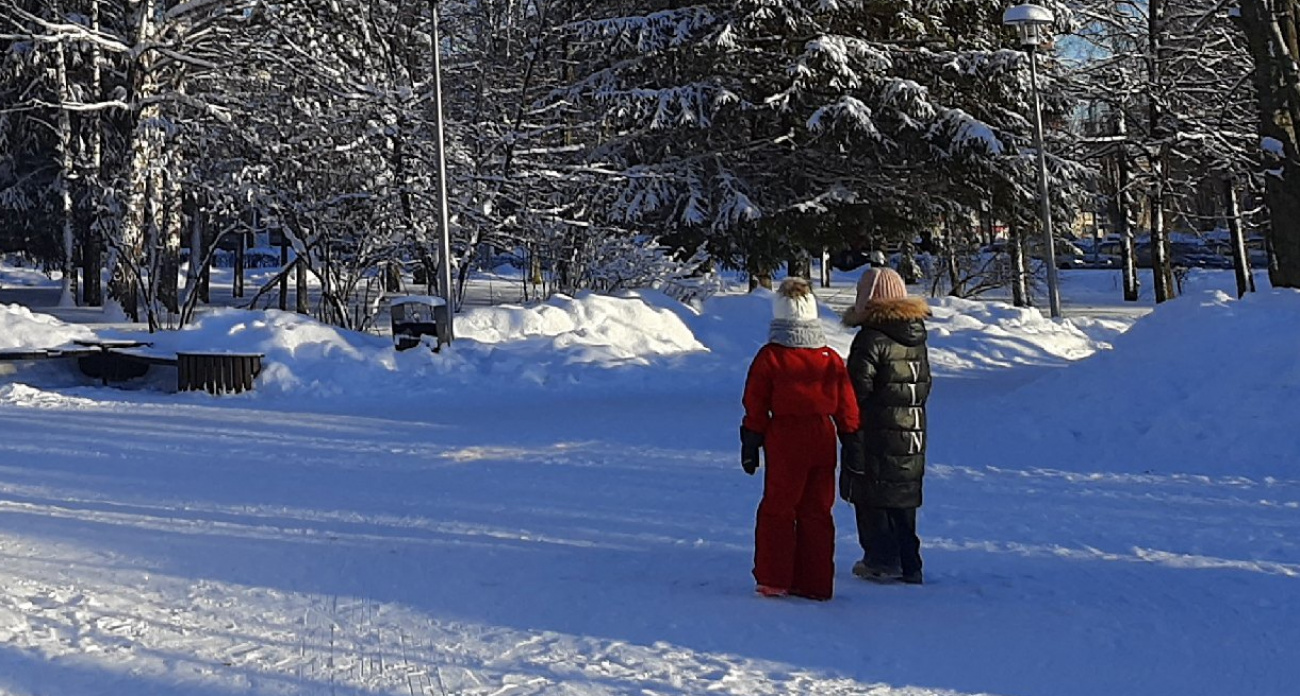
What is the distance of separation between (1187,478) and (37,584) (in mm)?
7588

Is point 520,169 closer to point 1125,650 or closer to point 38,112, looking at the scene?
point 38,112

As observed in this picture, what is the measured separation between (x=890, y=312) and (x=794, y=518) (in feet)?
Result: 3.70

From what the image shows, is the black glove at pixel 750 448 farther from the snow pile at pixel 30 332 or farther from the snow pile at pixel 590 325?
the snow pile at pixel 30 332

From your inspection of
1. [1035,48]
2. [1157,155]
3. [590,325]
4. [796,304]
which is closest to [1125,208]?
[1157,155]

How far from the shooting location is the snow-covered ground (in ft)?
16.4

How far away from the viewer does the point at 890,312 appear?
644cm

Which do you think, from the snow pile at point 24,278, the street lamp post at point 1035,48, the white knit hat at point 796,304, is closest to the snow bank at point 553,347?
the street lamp post at point 1035,48

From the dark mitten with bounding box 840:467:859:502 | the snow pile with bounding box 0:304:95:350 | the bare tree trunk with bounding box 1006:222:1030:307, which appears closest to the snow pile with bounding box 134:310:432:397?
the snow pile with bounding box 0:304:95:350

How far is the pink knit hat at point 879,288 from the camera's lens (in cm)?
652

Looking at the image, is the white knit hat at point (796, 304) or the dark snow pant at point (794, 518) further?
the white knit hat at point (796, 304)

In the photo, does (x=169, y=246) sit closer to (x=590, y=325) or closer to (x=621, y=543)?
(x=590, y=325)

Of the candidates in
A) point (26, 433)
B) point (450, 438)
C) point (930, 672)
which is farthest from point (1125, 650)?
point (26, 433)

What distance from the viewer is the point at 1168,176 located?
3428 centimetres

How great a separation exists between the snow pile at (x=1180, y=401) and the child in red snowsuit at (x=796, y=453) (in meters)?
4.76
